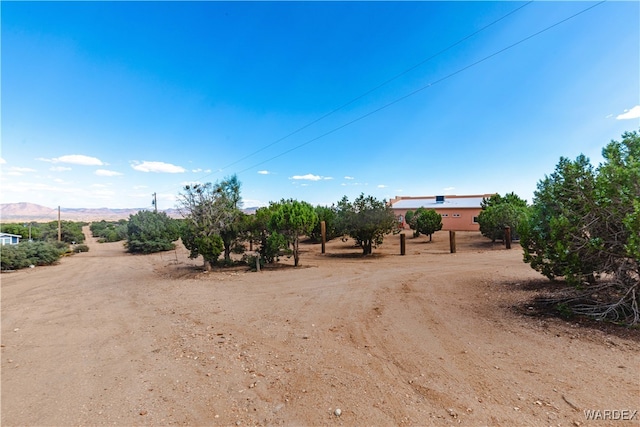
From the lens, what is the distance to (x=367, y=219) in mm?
14758

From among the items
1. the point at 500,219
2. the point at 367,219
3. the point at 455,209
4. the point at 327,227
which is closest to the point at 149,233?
the point at 327,227

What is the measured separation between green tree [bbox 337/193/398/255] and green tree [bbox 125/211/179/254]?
45.6 feet

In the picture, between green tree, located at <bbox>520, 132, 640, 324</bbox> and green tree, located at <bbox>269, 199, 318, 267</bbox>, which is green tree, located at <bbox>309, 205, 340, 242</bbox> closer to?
green tree, located at <bbox>269, 199, 318, 267</bbox>

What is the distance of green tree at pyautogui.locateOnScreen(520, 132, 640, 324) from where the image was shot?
160 inches

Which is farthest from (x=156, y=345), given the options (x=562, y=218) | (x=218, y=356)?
(x=562, y=218)

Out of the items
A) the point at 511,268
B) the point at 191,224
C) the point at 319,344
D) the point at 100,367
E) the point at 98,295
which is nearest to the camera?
the point at 100,367

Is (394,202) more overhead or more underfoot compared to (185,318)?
more overhead

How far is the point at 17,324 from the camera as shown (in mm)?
5375

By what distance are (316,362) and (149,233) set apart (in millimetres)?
22393

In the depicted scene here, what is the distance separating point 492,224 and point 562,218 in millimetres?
15289

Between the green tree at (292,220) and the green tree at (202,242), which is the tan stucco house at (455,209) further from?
the green tree at (202,242)

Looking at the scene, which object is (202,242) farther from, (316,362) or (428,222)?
(428,222)

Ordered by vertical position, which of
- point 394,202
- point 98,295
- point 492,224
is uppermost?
point 394,202

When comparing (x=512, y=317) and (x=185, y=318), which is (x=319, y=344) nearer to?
(x=185, y=318)
